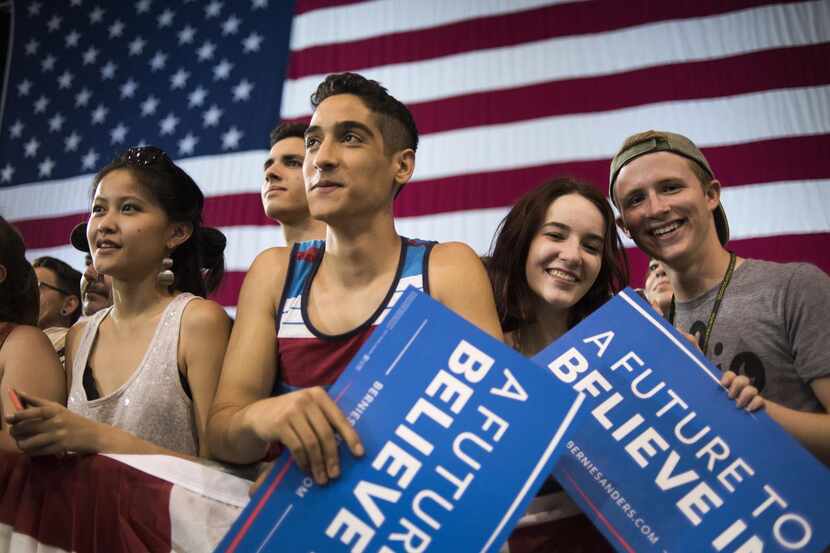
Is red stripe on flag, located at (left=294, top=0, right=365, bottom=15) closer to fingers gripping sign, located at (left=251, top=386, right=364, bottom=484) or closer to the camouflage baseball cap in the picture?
the camouflage baseball cap

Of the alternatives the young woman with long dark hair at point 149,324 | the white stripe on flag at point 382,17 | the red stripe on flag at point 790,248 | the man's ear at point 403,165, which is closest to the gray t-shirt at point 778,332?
the man's ear at point 403,165

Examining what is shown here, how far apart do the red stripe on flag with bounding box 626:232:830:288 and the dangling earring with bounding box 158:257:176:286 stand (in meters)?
2.31

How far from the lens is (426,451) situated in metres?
0.79

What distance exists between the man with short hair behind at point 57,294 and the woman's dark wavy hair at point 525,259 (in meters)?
1.74

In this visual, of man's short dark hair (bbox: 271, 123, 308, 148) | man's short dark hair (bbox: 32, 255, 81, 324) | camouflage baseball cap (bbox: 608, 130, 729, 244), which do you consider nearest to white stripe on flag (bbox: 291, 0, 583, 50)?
man's short dark hair (bbox: 271, 123, 308, 148)

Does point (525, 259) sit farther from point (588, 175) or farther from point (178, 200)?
point (588, 175)

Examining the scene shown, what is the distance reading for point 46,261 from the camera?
8.86 ft

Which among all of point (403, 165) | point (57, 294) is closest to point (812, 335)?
point (403, 165)

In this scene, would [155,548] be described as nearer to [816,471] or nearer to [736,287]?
[816,471]

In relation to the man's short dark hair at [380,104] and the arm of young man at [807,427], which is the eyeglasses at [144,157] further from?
the arm of young man at [807,427]

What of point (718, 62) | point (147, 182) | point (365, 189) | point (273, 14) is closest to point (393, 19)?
point (273, 14)

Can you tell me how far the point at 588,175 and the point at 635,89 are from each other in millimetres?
496

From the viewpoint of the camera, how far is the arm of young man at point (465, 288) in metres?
1.08

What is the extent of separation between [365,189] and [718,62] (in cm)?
289
